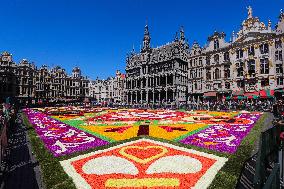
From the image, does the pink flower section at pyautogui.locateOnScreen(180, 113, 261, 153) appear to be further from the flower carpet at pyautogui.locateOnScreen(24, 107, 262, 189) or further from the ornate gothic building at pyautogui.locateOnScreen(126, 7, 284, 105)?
the ornate gothic building at pyautogui.locateOnScreen(126, 7, 284, 105)

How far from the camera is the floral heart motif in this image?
366 inches

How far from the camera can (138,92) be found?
78.0 metres

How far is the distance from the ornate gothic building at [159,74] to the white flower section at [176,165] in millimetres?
54690

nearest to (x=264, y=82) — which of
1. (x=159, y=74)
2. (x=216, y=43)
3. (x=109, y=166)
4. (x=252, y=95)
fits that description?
(x=252, y=95)

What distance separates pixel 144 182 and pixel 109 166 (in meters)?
2.07

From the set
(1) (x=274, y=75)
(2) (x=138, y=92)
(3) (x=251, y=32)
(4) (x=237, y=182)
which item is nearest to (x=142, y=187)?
(4) (x=237, y=182)

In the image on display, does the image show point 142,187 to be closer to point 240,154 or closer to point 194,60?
point 240,154

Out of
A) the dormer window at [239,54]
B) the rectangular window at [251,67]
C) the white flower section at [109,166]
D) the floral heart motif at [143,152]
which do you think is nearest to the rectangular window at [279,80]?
the rectangular window at [251,67]

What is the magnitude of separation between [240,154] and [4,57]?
84.7m

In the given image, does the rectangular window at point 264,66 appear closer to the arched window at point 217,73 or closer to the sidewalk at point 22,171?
the arched window at point 217,73

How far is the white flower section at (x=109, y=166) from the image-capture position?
7.89 metres

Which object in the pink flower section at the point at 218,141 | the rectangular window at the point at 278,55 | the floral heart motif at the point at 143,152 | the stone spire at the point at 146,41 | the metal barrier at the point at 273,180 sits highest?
the stone spire at the point at 146,41

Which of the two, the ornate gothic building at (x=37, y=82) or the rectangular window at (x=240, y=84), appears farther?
the ornate gothic building at (x=37, y=82)

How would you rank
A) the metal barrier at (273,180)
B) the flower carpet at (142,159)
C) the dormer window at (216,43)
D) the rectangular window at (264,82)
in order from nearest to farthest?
the metal barrier at (273,180) → the flower carpet at (142,159) → the rectangular window at (264,82) → the dormer window at (216,43)
